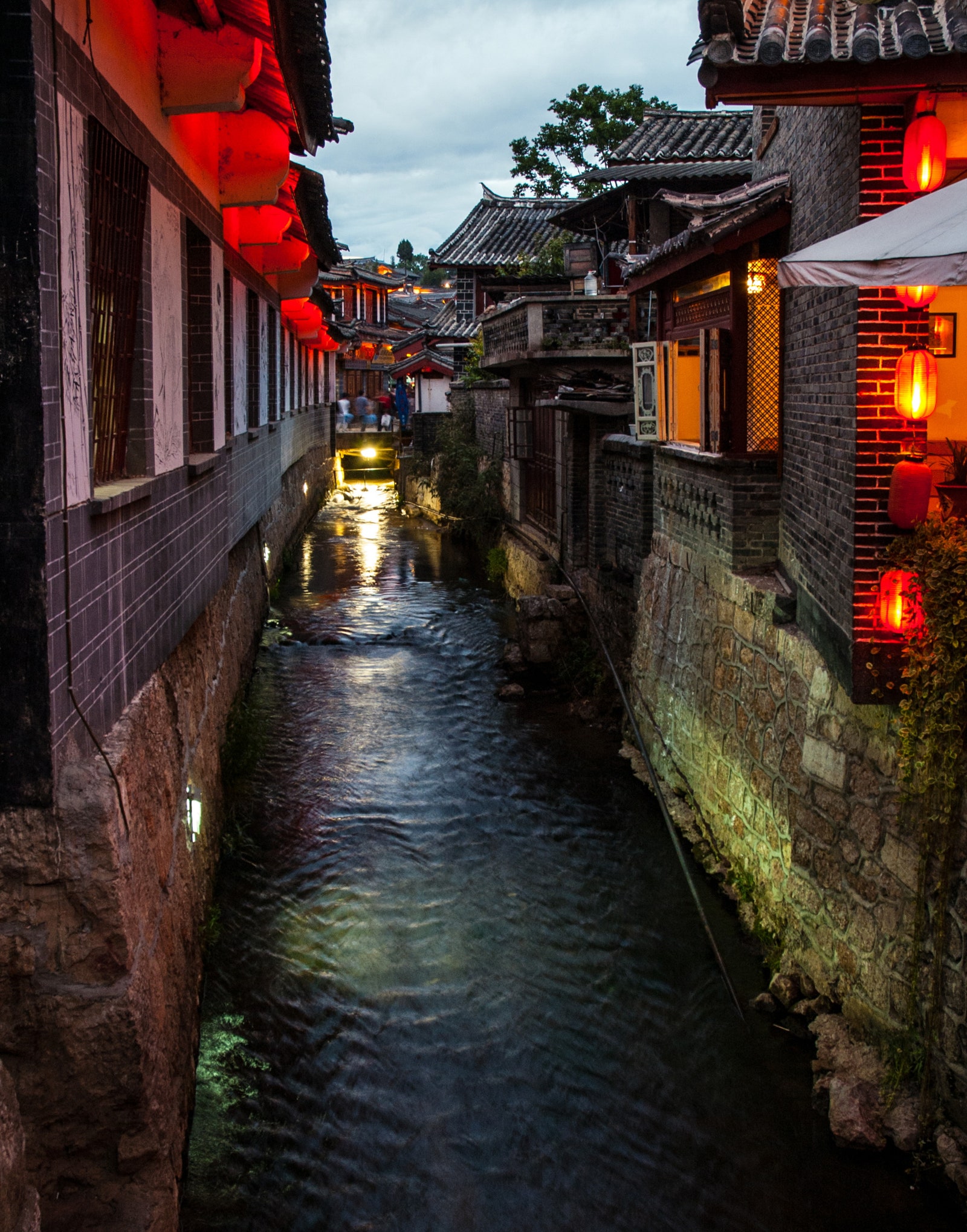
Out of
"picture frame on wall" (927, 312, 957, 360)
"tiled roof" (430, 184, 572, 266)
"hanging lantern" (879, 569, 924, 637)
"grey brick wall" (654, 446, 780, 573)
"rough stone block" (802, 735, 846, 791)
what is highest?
"tiled roof" (430, 184, 572, 266)

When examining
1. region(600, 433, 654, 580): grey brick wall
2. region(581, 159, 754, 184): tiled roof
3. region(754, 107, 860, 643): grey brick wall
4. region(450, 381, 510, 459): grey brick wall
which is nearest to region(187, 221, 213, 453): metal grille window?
region(754, 107, 860, 643): grey brick wall

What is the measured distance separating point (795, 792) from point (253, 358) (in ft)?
33.2

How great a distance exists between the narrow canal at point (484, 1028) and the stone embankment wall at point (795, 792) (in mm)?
610

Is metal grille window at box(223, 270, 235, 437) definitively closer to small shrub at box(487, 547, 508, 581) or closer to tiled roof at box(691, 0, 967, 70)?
tiled roof at box(691, 0, 967, 70)

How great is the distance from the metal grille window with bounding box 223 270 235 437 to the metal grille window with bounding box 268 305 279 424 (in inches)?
211

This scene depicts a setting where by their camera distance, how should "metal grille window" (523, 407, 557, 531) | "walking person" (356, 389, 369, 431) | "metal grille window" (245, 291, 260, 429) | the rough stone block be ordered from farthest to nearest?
"walking person" (356, 389, 369, 431), "metal grille window" (523, 407, 557, 531), "metal grille window" (245, 291, 260, 429), the rough stone block

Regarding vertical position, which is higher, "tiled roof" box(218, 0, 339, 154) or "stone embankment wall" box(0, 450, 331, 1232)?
"tiled roof" box(218, 0, 339, 154)

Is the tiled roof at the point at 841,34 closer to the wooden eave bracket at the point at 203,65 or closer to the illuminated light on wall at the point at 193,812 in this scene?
the wooden eave bracket at the point at 203,65

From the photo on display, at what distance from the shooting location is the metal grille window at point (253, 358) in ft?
48.2

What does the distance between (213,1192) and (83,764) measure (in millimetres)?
2713

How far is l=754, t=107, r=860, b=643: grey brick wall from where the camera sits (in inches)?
264

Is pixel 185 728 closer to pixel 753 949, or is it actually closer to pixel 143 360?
pixel 143 360

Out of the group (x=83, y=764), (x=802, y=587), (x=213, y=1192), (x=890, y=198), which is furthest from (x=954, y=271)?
(x=213, y=1192)

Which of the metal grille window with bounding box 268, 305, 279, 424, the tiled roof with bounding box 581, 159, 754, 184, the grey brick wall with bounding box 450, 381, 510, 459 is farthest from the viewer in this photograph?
the grey brick wall with bounding box 450, 381, 510, 459
